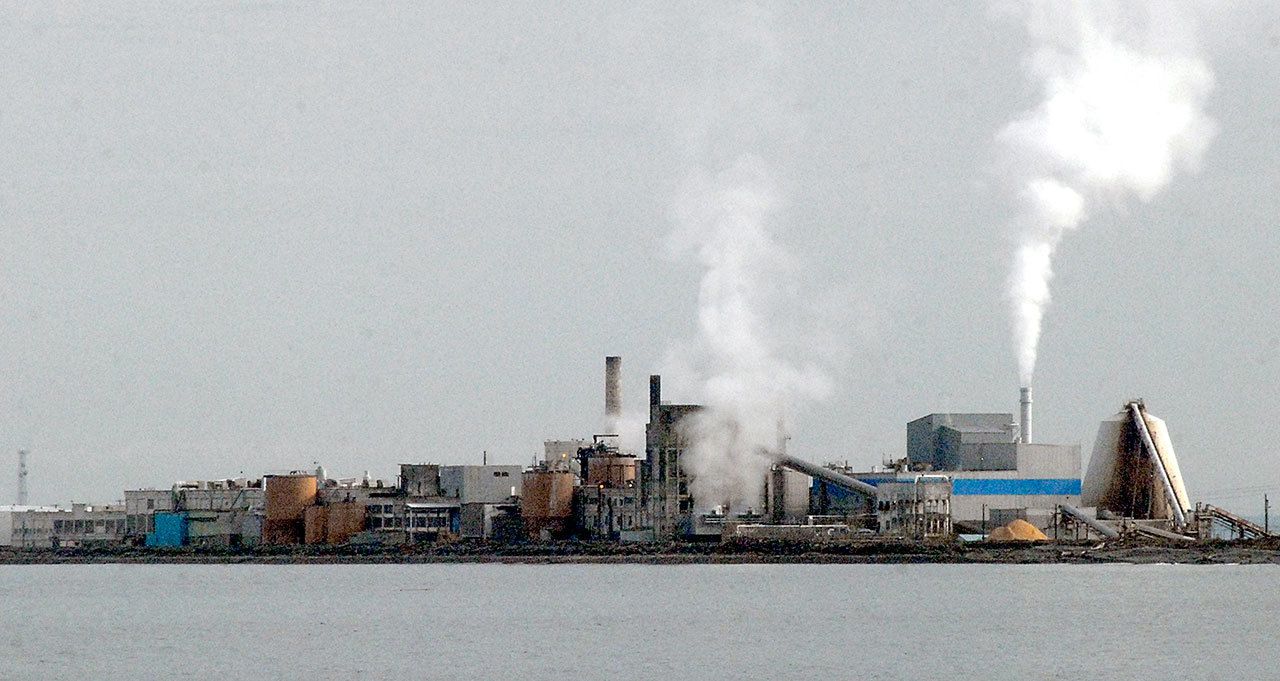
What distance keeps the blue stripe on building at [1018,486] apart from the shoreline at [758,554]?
8357mm

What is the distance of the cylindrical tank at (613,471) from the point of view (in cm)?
16575

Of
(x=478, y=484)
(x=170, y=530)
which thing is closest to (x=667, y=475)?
(x=478, y=484)

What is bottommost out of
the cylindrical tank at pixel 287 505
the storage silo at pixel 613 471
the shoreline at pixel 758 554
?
the shoreline at pixel 758 554

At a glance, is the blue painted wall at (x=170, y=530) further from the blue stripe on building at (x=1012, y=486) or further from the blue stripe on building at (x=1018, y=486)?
the blue stripe on building at (x=1018, y=486)

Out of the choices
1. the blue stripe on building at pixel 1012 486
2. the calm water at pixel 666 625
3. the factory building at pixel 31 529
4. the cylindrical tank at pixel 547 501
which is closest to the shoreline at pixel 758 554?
the cylindrical tank at pixel 547 501

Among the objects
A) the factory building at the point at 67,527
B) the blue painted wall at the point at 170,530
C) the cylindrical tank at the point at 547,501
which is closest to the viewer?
the cylindrical tank at the point at 547,501

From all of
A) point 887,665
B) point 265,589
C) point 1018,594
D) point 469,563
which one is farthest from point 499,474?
point 887,665

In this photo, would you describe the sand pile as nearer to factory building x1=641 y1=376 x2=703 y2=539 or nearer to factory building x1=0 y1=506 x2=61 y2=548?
factory building x1=641 y1=376 x2=703 y2=539

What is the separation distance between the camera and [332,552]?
6521 inches

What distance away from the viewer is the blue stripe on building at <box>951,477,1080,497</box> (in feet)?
529

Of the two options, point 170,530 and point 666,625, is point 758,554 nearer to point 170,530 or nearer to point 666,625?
point 170,530

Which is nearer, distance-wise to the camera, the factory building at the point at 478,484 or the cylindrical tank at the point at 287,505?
the cylindrical tank at the point at 287,505

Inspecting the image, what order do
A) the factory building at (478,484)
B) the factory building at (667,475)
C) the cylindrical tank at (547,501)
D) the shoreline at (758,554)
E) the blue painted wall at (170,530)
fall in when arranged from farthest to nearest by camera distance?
the blue painted wall at (170,530) < the factory building at (478,484) < the cylindrical tank at (547,501) < the factory building at (667,475) < the shoreline at (758,554)

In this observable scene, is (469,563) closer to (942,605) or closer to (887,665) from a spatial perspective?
(942,605)
